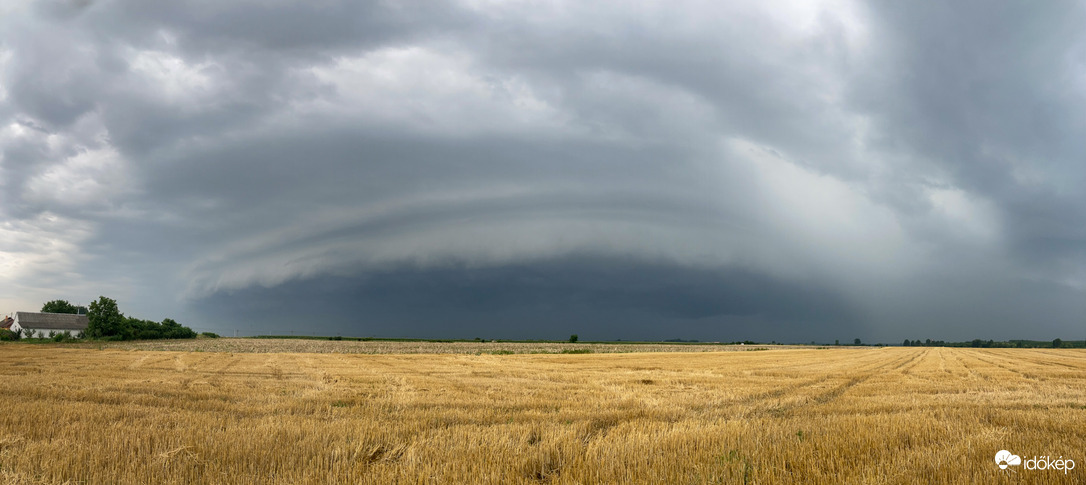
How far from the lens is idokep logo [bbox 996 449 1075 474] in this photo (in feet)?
21.6

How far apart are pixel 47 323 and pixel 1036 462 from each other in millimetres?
190469

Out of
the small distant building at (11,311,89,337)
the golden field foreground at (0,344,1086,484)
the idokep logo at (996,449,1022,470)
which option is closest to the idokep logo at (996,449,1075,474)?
the idokep logo at (996,449,1022,470)

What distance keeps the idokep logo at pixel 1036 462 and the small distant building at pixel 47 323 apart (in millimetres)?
176626

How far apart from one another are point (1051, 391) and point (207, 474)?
80.5ft

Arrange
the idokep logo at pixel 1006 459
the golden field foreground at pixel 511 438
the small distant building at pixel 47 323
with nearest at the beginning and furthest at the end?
1. the golden field foreground at pixel 511 438
2. the idokep logo at pixel 1006 459
3. the small distant building at pixel 47 323

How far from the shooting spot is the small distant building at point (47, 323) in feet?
440

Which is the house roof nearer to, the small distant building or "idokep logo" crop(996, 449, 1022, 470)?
the small distant building

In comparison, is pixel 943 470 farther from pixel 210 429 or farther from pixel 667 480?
pixel 210 429

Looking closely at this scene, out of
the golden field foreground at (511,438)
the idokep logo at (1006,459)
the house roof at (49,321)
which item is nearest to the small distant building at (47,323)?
the house roof at (49,321)

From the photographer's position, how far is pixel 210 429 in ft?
29.7

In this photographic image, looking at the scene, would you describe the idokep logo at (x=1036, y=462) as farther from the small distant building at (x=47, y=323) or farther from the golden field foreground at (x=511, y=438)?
the small distant building at (x=47, y=323)

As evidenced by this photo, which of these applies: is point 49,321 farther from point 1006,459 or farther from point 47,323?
point 1006,459

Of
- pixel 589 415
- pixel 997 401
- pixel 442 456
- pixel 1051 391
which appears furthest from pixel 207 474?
pixel 1051 391

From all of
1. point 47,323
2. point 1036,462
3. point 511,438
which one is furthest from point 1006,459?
point 47,323
